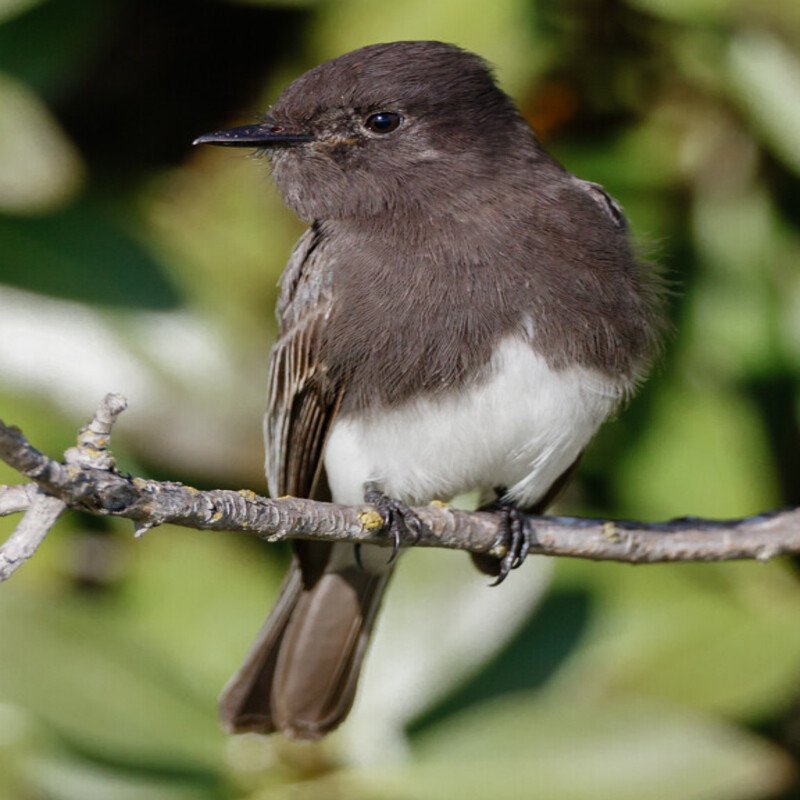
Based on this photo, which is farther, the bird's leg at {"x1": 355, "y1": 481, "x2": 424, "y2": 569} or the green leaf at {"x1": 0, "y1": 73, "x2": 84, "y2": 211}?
the green leaf at {"x1": 0, "y1": 73, "x2": 84, "y2": 211}

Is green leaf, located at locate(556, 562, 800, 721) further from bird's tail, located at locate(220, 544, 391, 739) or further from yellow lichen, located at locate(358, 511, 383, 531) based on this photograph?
yellow lichen, located at locate(358, 511, 383, 531)

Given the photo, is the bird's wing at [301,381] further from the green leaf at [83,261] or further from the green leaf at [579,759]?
the green leaf at [579,759]

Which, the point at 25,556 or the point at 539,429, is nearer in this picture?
the point at 25,556

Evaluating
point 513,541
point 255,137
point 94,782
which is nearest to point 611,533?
point 513,541

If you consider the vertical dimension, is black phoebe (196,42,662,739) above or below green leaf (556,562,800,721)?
above

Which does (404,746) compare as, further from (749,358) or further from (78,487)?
(78,487)

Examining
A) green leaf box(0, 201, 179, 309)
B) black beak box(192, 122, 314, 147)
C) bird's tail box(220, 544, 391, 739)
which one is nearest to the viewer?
black beak box(192, 122, 314, 147)

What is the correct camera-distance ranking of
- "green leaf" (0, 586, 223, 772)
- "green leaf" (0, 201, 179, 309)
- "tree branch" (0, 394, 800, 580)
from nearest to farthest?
1. "tree branch" (0, 394, 800, 580)
2. "green leaf" (0, 586, 223, 772)
3. "green leaf" (0, 201, 179, 309)

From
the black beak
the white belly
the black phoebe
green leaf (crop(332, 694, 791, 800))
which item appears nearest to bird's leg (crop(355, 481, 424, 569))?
the black phoebe

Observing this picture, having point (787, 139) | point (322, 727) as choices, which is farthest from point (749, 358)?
point (322, 727)
